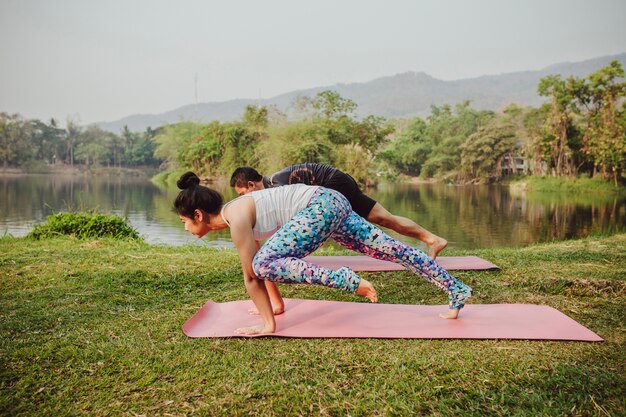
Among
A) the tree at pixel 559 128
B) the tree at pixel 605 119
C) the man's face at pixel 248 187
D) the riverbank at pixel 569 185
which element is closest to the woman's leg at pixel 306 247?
the man's face at pixel 248 187

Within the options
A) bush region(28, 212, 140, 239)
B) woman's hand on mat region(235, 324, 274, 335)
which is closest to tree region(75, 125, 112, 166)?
bush region(28, 212, 140, 239)

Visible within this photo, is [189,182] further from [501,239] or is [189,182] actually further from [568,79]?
[568,79]

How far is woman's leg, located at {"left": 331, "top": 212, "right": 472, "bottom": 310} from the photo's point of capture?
2879 millimetres

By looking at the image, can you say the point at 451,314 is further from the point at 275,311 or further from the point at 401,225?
the point at 401,225

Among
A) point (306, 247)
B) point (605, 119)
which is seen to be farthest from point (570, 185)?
point (306, 247)

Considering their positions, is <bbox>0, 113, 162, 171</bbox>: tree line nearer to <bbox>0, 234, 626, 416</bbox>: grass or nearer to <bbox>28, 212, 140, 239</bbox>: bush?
<bbox>28, 212, 140, 239</bbox>: bush

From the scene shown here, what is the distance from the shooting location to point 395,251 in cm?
288

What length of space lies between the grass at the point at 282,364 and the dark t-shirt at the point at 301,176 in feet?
3.11

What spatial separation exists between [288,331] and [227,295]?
1076 millimetres

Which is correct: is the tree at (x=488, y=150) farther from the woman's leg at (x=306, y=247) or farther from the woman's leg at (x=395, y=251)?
the woman's leg at (x=306, y=247)

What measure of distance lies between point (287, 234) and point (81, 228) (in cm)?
598

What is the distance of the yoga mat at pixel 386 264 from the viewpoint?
4.46m

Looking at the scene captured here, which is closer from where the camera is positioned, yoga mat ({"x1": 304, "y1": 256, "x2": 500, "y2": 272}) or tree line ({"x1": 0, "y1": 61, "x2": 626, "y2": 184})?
yoga mat ({"x1": 304, "y1": 256, "x2": 500, "y2": 272})

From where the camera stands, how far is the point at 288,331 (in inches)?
112
